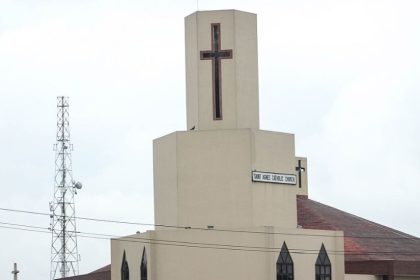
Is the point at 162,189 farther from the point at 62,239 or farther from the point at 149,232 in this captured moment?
the point at 62,239

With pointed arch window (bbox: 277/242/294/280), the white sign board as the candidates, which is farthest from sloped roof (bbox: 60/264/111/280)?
pointed arch window (bbox: 277/242/294/280)

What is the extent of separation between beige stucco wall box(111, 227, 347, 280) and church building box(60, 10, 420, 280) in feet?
0.15

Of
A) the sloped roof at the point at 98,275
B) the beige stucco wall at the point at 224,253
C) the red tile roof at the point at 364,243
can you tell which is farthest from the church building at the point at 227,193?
the sloped roof at the point at 98,275

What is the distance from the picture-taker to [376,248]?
252 ft

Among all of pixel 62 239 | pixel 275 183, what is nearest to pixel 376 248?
pixel 275 183

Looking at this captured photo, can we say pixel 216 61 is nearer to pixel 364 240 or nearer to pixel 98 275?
pixel 364 240

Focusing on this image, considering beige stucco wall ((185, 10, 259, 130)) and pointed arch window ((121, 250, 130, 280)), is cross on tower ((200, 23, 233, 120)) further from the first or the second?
pointed arch window ((121, 250, 130, 280))

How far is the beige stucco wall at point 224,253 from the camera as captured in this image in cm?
6900

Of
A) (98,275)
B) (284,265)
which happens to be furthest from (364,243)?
(98,275)

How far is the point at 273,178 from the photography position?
71.2m

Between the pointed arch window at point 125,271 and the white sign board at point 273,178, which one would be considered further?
the pointed arch window at point 125,271

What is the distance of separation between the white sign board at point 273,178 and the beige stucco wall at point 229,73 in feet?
8.41

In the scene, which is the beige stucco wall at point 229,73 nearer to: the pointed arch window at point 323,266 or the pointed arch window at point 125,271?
the pointed arch window at point 323,266

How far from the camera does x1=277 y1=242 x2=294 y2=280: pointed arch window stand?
69.4 m
